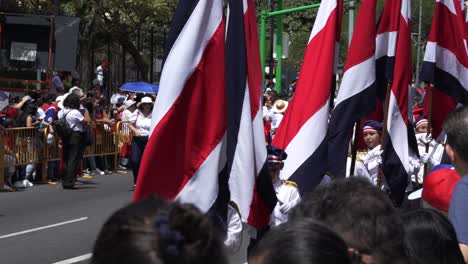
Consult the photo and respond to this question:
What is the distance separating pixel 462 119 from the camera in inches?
157

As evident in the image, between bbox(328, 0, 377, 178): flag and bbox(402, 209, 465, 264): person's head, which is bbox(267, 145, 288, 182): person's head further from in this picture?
bbox(402, 209, 465, 264): person's head

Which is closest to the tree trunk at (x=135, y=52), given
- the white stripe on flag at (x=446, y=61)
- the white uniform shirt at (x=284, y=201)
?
the white stripe on flag at (x=446, y=61)

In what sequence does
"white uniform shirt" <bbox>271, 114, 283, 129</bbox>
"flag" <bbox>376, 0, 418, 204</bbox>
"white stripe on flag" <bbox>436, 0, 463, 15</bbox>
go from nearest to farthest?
"flag" <bbox>376, 0, 418, 204</bbox> → "white stripe on flag" <bbox>436, 0, 463, 15</bbox> → "white uniform shirt" <bbox>271, 114, 283, 129</bbox>

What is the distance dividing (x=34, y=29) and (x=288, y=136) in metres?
19.0

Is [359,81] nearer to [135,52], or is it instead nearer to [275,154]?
[275,154]

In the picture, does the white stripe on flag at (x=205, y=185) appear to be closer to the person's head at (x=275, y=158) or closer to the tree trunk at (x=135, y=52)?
the person's head at (x=275, y=158)

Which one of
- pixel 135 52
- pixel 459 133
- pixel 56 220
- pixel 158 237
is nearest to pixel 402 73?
pixel 459 133

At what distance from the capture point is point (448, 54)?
8102mm

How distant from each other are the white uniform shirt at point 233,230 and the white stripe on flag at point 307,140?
989 millimetres

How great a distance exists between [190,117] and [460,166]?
1782mm

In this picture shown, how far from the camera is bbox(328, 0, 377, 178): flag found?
6.88 meters

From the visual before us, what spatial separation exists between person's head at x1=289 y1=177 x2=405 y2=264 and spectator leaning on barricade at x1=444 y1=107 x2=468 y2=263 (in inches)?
39.3

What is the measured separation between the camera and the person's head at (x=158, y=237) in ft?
6.11

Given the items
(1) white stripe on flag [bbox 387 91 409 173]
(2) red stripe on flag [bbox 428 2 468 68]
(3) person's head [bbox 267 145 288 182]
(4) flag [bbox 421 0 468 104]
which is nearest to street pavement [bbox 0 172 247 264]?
(3) person's head [bbox 267 145 288 182]
